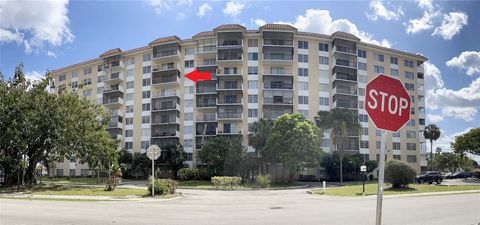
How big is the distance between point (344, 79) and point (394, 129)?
67.1 m

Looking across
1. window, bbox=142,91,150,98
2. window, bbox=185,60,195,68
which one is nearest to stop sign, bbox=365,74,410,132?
window, bbox=185,60,195,68

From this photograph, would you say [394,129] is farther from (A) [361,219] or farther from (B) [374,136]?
(B) [374,136]

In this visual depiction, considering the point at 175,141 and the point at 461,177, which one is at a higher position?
the point at 175,141

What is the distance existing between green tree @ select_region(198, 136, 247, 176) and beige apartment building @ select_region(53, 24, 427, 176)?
6.73 m

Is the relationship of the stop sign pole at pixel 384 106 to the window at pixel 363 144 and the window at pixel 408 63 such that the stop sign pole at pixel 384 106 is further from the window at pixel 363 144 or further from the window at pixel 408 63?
the window at pixel 408 63

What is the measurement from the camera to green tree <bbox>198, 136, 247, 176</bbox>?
5726cm

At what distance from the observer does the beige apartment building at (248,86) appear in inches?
2648

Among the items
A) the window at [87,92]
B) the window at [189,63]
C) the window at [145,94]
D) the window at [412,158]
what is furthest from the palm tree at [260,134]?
the window at [87,92]

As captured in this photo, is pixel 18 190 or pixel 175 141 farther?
pixel 175 141

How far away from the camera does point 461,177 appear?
237 ft

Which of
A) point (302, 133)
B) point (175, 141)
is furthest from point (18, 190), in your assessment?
point (175, 141)

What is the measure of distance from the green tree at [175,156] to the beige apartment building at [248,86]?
11.2 feet

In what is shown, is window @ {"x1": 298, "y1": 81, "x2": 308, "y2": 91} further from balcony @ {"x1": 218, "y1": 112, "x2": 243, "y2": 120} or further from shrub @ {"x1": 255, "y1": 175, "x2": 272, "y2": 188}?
shrub @ {"x1": 255, "y1": 175, "x2": 272, "y2": 188}

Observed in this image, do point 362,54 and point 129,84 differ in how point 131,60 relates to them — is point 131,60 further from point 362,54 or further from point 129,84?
point 362,54
